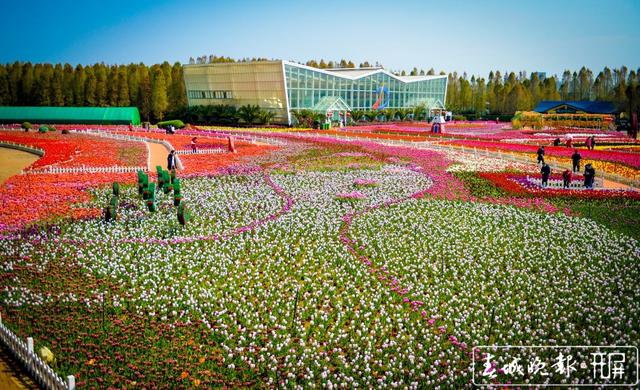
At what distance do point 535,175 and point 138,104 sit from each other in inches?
2893

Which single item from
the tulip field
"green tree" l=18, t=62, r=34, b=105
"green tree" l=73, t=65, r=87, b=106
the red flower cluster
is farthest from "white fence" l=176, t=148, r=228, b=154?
"green tree" l=18, t=62, r=34, b=105

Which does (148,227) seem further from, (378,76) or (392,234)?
(378,76)

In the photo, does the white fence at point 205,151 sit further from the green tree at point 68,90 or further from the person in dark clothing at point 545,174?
the green tree at point 68,90

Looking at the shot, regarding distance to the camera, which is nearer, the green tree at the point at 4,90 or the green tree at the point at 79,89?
the green tree at the point at 79,89

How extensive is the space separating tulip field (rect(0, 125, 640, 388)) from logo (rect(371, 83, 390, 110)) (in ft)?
200

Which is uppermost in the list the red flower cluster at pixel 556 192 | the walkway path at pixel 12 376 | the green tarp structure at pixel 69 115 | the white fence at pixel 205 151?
the green tarp structure at pixel 69 115

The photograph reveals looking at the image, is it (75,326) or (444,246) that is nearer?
(75,326)

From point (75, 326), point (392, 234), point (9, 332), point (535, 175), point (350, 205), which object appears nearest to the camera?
point (9, 332)

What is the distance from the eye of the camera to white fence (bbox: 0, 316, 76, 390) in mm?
8365

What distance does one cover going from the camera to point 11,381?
923 cm

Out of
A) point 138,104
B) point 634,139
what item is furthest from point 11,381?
point 138,104

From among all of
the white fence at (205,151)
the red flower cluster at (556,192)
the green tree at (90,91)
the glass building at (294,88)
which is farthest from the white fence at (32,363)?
the green tree at (90,91)

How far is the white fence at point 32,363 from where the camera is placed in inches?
329

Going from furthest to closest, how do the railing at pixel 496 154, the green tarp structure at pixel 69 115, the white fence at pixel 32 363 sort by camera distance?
the green tarp structure at pixel 69 115 → the railing at pixel 496 154 → the white fence at pixel 32 363
